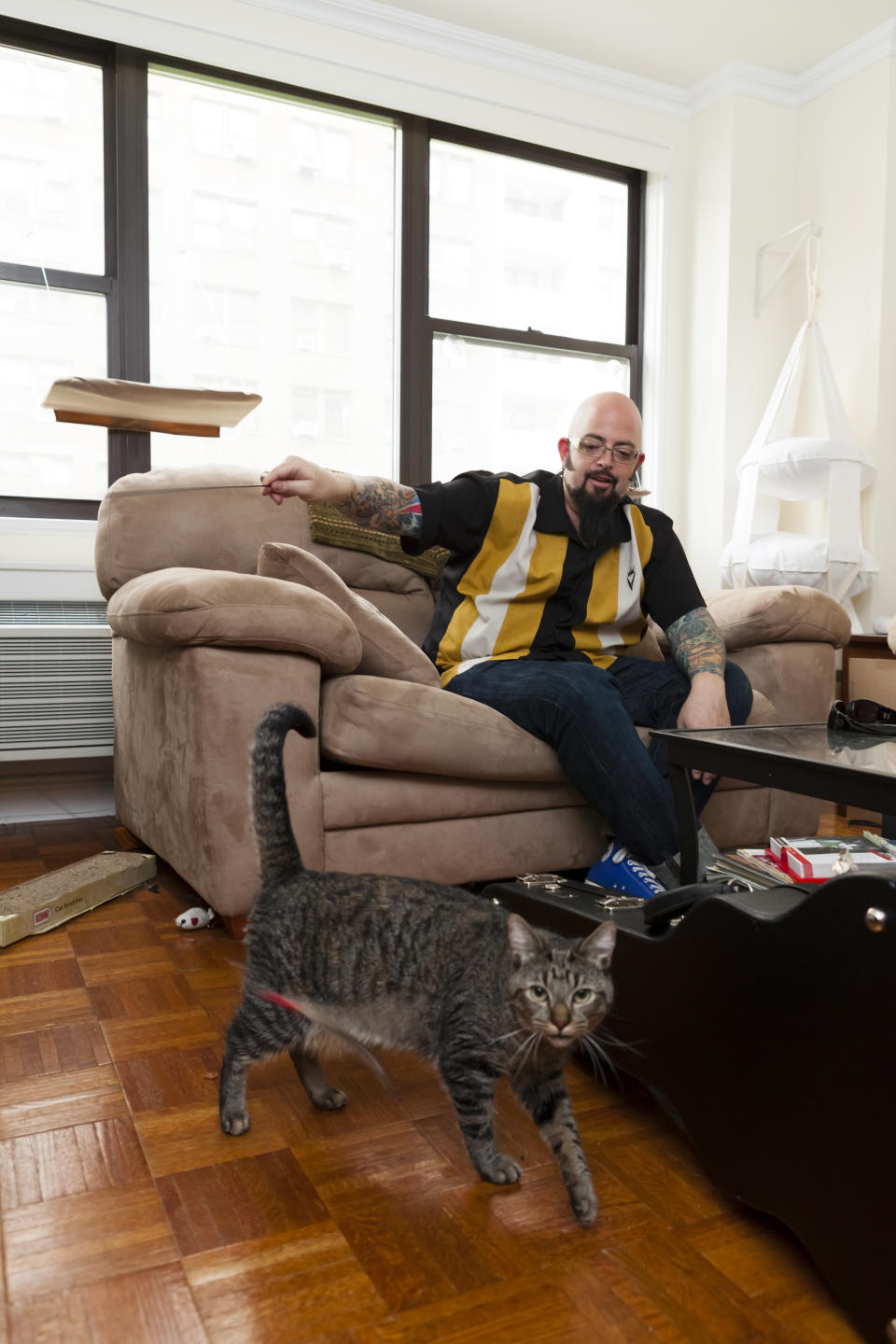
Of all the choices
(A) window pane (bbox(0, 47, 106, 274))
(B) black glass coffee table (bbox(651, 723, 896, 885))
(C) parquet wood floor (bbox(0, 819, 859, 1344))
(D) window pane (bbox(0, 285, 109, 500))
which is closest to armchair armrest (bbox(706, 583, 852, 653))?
(B) black glass coffee table (bbox(651, 723, 896, 885))

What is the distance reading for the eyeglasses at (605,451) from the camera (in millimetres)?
2213

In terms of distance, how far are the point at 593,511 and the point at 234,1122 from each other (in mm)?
1534

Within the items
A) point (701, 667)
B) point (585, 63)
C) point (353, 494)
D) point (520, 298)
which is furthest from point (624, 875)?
point (585, 63)

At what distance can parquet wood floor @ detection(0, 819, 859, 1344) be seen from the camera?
843mm

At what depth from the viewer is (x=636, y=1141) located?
1161mm

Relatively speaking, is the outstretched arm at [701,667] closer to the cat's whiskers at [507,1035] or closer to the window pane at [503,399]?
the cat's whiskers at [507,1035]

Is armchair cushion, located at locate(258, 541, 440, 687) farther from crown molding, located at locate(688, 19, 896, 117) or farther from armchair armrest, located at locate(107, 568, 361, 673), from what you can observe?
crown molding, located at locate(688, 19, 896, 117)

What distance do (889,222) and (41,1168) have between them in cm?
380

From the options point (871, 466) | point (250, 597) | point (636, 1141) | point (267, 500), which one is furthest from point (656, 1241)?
point (871, 466)

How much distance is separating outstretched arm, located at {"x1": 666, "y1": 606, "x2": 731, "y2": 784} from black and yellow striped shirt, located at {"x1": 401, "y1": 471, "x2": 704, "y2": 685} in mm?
56

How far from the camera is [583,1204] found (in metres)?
0.98

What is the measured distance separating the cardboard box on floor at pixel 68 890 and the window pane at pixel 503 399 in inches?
76.6

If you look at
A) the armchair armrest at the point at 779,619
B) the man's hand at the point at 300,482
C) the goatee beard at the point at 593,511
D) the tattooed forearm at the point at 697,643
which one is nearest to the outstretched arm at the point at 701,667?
the tattooed forearm at the point at 697,643

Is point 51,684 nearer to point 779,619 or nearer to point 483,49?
point 779,619
